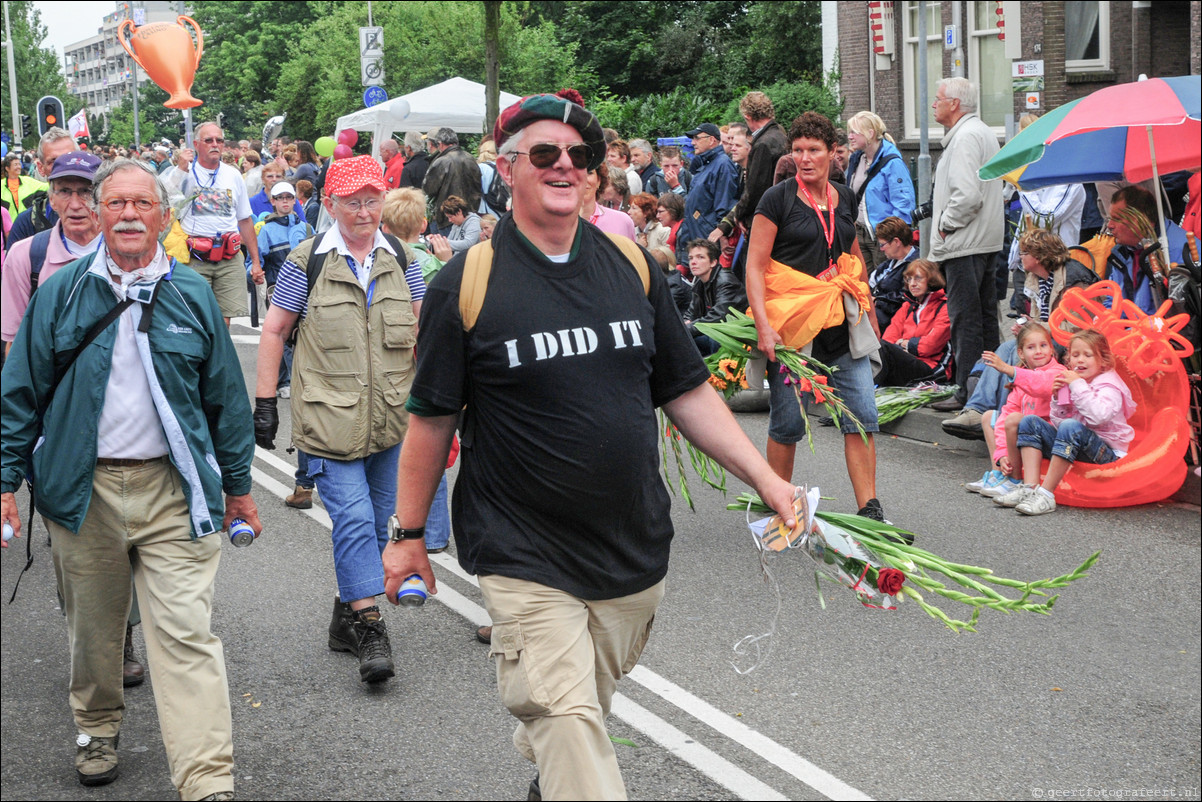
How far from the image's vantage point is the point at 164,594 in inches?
166

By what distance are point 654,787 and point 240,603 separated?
2872 mm

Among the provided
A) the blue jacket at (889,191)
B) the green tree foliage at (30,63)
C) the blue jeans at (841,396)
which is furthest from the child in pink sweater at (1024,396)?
the green tree foliage at (30,63)

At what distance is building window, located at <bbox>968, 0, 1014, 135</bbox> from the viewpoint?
23422 mm

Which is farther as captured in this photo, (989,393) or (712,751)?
(989,393)

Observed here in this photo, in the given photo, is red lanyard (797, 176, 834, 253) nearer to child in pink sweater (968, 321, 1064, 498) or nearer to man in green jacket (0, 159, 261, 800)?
child in pink sweater (968, 321, 1064, 498)

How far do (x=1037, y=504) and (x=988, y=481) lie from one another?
1.83ft

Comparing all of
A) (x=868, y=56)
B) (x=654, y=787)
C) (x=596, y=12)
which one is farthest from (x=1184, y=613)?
(x=596, y=12)

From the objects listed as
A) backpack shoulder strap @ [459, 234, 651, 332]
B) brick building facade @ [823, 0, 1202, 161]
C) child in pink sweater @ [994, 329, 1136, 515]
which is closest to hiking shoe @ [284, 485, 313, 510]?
child in pink sweater @ [994, 329, 1136, 515]

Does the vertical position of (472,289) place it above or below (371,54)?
below

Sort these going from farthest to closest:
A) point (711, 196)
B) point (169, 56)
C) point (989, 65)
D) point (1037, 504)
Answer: point (989, 65), point (169, 56), point (711, 196), point (1037, 504)

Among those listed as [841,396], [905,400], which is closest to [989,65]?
[905,400]

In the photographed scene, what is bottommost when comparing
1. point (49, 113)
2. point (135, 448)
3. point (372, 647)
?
point (372, 647)

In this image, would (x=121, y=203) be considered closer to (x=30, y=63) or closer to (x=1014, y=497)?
(x=1014, y=497)

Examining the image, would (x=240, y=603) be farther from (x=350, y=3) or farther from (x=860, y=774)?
(x=350, y=3)
